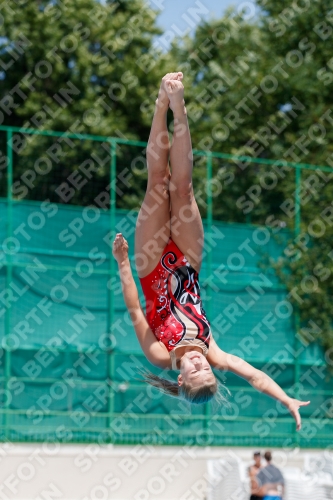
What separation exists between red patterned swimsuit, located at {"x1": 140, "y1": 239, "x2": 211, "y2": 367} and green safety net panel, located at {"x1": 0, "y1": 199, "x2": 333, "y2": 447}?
6039 mm

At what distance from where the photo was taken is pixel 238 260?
13672 mm

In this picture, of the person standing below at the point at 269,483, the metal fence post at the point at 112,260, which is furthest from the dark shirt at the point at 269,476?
the metal fence post at the point at 112,260

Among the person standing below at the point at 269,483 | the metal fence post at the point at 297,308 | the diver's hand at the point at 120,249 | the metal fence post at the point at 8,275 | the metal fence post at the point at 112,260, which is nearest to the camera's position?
the diver's hand at the point at 120,249

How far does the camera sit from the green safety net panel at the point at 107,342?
1220 cm

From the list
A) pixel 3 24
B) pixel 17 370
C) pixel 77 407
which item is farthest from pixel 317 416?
pixel 3 24

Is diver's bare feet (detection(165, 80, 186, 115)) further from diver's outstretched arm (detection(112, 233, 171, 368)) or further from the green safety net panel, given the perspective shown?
the green safety net panel

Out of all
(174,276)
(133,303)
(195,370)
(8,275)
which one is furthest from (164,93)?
(8,275)

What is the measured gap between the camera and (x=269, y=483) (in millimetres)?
10641

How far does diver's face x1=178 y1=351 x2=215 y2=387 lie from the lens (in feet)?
18.4

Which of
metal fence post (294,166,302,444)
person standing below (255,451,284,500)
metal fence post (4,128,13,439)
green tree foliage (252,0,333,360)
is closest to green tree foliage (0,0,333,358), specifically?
green tree foliage (252,0,333,360)

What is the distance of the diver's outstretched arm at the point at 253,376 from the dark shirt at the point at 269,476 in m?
5.09

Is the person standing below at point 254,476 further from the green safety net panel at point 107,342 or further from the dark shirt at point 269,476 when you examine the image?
the green safety net panel at point 107,342

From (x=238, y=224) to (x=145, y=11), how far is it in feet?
33.2

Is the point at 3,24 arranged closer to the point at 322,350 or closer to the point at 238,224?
the point at 238,224
